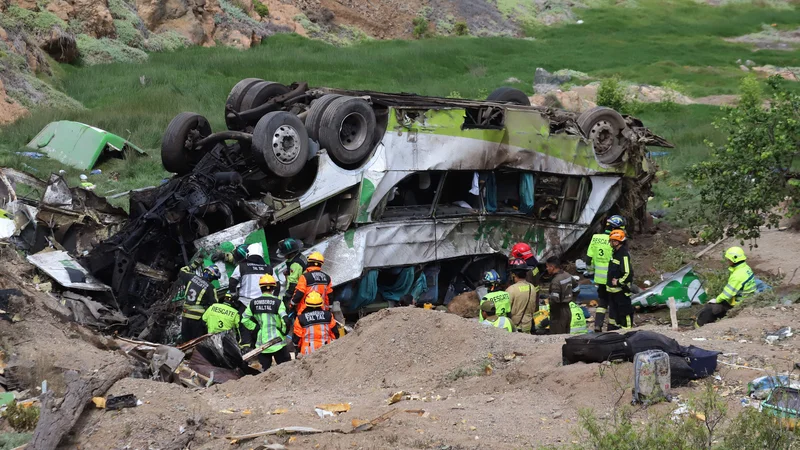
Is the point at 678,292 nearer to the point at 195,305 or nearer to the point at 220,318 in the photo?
the point at 220,318

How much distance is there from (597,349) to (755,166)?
5843 millimetres

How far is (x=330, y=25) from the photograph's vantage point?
4419 centimetres

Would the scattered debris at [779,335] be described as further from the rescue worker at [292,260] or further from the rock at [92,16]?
the rock at [92,16]

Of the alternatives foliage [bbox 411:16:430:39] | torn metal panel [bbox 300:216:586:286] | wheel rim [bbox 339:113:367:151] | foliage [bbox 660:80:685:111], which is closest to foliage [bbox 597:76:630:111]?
foliage [bbox 660:80:685:111]

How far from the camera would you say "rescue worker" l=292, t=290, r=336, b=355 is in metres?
9.84

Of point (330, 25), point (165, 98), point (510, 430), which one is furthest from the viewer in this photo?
point (330, 25)

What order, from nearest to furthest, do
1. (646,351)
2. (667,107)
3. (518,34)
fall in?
(646,351) → (667,107) → (518,34)

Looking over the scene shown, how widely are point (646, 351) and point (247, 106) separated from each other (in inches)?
284

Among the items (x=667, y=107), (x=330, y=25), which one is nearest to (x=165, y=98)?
(x=667, y=107)

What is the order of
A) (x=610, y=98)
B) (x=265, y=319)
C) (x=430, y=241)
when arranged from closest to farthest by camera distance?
(x=265, y=319) → (x=430, y=241) → (x=610, y=98)

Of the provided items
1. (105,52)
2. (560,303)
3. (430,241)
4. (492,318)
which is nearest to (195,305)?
(492,318)

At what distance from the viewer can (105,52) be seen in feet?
90.3

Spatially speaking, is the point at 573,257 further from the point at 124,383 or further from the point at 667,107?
the point at 667,107

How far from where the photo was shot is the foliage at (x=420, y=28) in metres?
47.5
